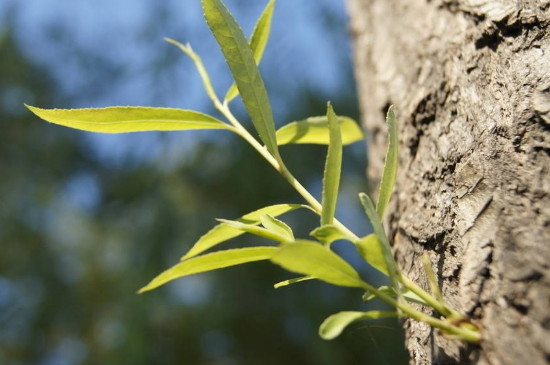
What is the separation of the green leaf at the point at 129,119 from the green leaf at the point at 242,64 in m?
0.06

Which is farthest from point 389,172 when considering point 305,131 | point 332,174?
point 305,131

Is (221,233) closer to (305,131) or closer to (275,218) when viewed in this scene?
(275,218)

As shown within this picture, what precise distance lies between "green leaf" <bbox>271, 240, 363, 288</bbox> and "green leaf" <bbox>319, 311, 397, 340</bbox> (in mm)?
19

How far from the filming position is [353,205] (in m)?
3.50

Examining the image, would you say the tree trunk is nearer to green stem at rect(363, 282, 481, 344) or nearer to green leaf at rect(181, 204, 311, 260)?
green stem at rect(363, 282, 481, 344)

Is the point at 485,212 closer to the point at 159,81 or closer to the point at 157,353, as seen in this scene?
the point at 157,353

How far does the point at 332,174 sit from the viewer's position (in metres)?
0.40

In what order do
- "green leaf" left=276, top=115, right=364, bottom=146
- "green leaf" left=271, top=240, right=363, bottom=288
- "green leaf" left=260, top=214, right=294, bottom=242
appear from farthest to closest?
"green leaf" left=276, top=115, right=364, bottom=146
"green leaf" left=260, top=214, right=294, bottom=242
"green leaf" left=271, top=240, right=363, bottom=288

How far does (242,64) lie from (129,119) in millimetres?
108

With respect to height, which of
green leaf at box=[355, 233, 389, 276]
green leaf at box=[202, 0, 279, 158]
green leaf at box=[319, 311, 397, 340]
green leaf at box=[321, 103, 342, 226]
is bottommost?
green leaf at box=[319, 311, 397, 340]

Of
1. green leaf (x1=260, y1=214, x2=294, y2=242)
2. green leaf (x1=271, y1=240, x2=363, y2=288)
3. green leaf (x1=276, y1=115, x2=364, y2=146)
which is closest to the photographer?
green leaf (x1=271, y1=240, x2=363, y2=288)

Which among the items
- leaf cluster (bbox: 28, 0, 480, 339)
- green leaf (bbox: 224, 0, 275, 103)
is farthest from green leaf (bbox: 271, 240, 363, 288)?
green leaf (bbox: 224, 0, 275, 103)

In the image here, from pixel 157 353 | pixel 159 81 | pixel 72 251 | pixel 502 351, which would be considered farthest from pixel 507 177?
pixel 72 251

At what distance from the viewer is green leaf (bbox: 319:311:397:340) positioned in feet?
1.14
